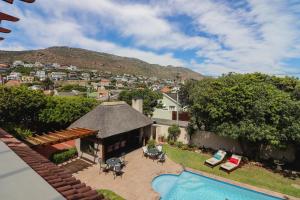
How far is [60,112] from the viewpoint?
85.4ft

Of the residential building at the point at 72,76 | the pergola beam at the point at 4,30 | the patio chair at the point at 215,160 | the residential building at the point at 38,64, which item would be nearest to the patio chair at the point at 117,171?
the patio chair at the point at 215,160

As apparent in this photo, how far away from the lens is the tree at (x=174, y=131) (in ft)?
84.0

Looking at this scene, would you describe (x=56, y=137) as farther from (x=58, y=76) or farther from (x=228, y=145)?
(x=58, y=76)

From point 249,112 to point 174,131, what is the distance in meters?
9.11

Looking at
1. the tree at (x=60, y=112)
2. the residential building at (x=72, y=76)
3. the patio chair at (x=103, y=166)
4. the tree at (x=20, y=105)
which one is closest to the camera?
the patio chair at (x=103, y=166)

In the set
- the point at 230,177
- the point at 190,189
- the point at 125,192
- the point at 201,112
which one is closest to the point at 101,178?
the point at 125,192

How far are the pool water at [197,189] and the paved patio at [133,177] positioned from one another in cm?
75

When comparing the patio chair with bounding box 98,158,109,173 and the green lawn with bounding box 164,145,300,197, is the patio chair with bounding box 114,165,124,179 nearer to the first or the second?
the patio chair with bounding box 98,158,109,173

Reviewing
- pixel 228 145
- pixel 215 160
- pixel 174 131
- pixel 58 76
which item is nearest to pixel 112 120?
pixel 174 131

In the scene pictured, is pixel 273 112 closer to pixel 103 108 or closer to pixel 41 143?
pixel 103 108

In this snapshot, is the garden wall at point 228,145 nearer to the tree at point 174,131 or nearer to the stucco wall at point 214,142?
the stucco wall at point 214,142

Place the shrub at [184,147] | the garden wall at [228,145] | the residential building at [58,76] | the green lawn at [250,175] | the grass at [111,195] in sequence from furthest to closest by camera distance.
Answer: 1. the residential building at [58,76]
2. the shrub at [184,147]
3. the garden wall at [228,145]
4. the green lawn at [250,175]
5. the grass at [111,195]

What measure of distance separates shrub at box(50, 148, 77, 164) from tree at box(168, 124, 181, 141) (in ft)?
36.2

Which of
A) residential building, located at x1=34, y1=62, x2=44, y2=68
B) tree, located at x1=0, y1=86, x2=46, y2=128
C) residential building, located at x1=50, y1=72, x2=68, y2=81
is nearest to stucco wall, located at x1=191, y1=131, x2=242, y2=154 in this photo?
tree, located at x1=0, y1=86, x2=46, y2=128
